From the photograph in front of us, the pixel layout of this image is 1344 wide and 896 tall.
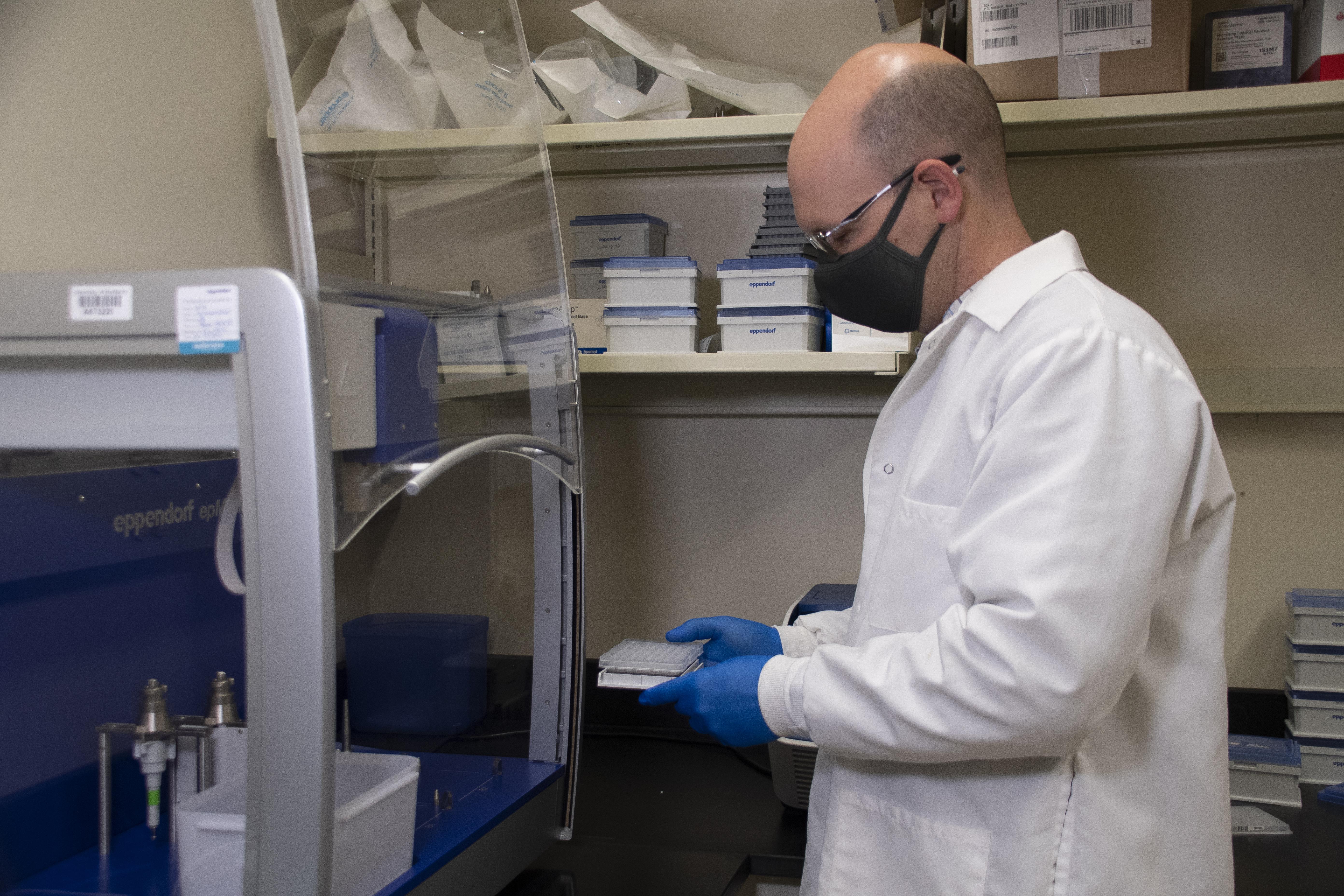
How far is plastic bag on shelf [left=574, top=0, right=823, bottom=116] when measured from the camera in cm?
144

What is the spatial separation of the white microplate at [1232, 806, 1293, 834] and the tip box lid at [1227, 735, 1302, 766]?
0.26ft

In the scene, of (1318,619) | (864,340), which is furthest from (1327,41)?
(1318,619)

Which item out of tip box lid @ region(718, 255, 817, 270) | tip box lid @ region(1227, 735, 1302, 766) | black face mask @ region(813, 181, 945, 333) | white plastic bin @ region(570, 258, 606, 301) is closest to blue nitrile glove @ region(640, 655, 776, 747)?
black face mask @ region(813, 181, 945, 333)

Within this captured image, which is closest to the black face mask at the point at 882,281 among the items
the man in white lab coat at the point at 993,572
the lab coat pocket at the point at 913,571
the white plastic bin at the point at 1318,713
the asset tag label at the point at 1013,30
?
the man in white lab coat at the point at 993,572

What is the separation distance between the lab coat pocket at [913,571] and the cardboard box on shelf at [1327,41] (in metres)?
0.90

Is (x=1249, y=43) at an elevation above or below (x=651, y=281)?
above

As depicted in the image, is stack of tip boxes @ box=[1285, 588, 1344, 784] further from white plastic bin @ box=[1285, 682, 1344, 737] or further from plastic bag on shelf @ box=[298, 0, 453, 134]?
plastic bag on shelf @ box=[298, 0, 453, 134]

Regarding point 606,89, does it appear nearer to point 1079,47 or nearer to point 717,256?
point 717,256

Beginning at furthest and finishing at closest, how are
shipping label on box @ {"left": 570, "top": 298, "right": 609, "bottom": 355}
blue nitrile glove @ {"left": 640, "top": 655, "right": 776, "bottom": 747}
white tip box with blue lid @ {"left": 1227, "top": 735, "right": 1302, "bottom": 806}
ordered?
shipping label on box @ {"left": 570, "top": 298, "right": 609, "bottom": 355} < white tip box with blue lid @ {"left": 1227, "top": 735, "right": 1302, "bottom": 806} < blue nitrile glove @ {"left": 640, "top": 655, "right": 776, "bottom": 747}

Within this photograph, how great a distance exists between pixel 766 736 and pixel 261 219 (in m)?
1.11

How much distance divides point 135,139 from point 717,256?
93 cm

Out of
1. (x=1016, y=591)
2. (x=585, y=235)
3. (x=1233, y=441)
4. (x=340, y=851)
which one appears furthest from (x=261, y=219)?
(x=1233, y=441)

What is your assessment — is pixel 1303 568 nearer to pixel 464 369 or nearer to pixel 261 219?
pixel 464 369

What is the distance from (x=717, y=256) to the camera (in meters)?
1.75
